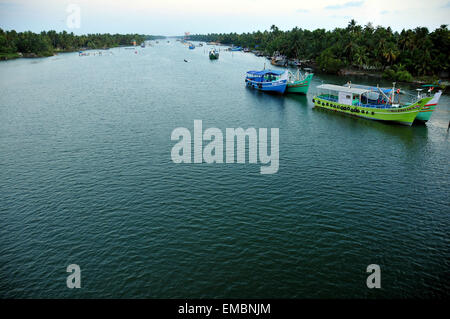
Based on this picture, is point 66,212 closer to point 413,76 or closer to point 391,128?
point 391,128

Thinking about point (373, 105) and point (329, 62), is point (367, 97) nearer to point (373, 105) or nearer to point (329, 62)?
point (373, 105)

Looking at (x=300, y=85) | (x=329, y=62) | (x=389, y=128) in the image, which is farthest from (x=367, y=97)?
(x=329, y=62)

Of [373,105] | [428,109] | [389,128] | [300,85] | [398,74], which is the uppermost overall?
[398,74]
